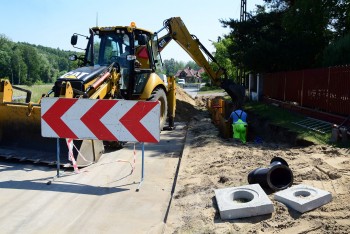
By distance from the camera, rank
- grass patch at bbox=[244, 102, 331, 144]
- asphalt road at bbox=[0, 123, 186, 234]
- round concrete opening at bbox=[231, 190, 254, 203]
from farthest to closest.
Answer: grass patch at bbox=[244, 102, 331, 144] → round concrete opening at bbox=[231, 190, 254, 203] → asphalt road at bbox=[0, 123, 186, 234]

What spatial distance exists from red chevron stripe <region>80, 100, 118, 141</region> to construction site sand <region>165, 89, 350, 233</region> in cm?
149

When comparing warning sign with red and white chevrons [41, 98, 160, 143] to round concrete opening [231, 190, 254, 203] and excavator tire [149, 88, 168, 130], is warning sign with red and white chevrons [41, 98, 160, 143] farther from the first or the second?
excavator tire [149, 88, 168, 130]

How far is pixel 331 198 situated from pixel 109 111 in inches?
144

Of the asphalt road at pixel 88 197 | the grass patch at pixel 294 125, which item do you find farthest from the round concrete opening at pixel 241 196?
the grass patch at pixel 294 125

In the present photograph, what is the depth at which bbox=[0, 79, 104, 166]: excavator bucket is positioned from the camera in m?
7.53

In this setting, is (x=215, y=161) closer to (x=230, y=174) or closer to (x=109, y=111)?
(x=230, y=174)

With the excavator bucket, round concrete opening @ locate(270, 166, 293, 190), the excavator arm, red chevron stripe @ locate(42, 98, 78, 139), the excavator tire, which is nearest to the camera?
round concrete opening @ locate(270, 166, 293, 190)

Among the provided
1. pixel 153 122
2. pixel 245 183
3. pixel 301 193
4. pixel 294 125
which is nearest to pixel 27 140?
pixel 153 122

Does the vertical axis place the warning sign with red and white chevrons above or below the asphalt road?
above

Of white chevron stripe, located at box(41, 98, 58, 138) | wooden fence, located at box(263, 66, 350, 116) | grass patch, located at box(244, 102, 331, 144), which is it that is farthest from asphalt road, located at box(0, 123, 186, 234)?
wooden fence, located at box(263, 66, 350, 116)

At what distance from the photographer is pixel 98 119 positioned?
6469mm

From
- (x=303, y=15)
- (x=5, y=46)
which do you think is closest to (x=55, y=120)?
(x=303, y=15)

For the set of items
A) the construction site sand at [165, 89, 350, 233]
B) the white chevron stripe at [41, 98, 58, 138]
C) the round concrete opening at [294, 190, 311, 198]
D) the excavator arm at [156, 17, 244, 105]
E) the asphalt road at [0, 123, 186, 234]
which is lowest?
the asphalt road at [0, 123, 186, 234]

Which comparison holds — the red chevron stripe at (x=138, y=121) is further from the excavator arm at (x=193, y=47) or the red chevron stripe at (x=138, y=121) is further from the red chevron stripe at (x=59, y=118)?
the excavator arm at (x=193, y=47)
